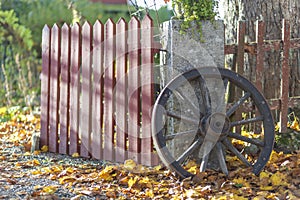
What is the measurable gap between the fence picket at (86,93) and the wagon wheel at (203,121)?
98cm

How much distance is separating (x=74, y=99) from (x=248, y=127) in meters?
1.97

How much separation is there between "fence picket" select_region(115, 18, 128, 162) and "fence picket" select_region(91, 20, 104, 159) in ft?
0.82

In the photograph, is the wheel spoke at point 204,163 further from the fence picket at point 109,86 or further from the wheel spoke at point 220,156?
the fence picket at point 109,86

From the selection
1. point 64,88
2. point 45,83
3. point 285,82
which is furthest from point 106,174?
point 285,82

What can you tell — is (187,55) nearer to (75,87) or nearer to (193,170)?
(193,170)

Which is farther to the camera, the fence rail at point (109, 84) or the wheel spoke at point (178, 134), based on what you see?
Answer: the fence rail at point (109, 84)

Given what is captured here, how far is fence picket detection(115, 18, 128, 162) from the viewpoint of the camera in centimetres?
566

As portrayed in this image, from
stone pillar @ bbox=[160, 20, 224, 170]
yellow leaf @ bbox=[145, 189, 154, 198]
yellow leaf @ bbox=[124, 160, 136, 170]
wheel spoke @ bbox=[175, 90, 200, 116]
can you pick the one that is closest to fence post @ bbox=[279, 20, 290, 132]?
stone pillar @ bbox=[160, 20, 224, 170]

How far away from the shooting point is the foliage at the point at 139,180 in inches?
184

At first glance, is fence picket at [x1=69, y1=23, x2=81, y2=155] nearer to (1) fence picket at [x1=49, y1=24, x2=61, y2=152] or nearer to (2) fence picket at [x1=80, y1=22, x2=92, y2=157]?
(2) fence picket at [x1=80, y1=22, x2=92, y2=157]

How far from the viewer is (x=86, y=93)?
20.1 feet

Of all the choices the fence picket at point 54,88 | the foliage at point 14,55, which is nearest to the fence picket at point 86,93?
the fence picket at point 54,88

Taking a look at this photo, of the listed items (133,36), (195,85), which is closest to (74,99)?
(133,36)

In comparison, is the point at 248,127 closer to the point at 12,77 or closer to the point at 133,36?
the point at 133,36
